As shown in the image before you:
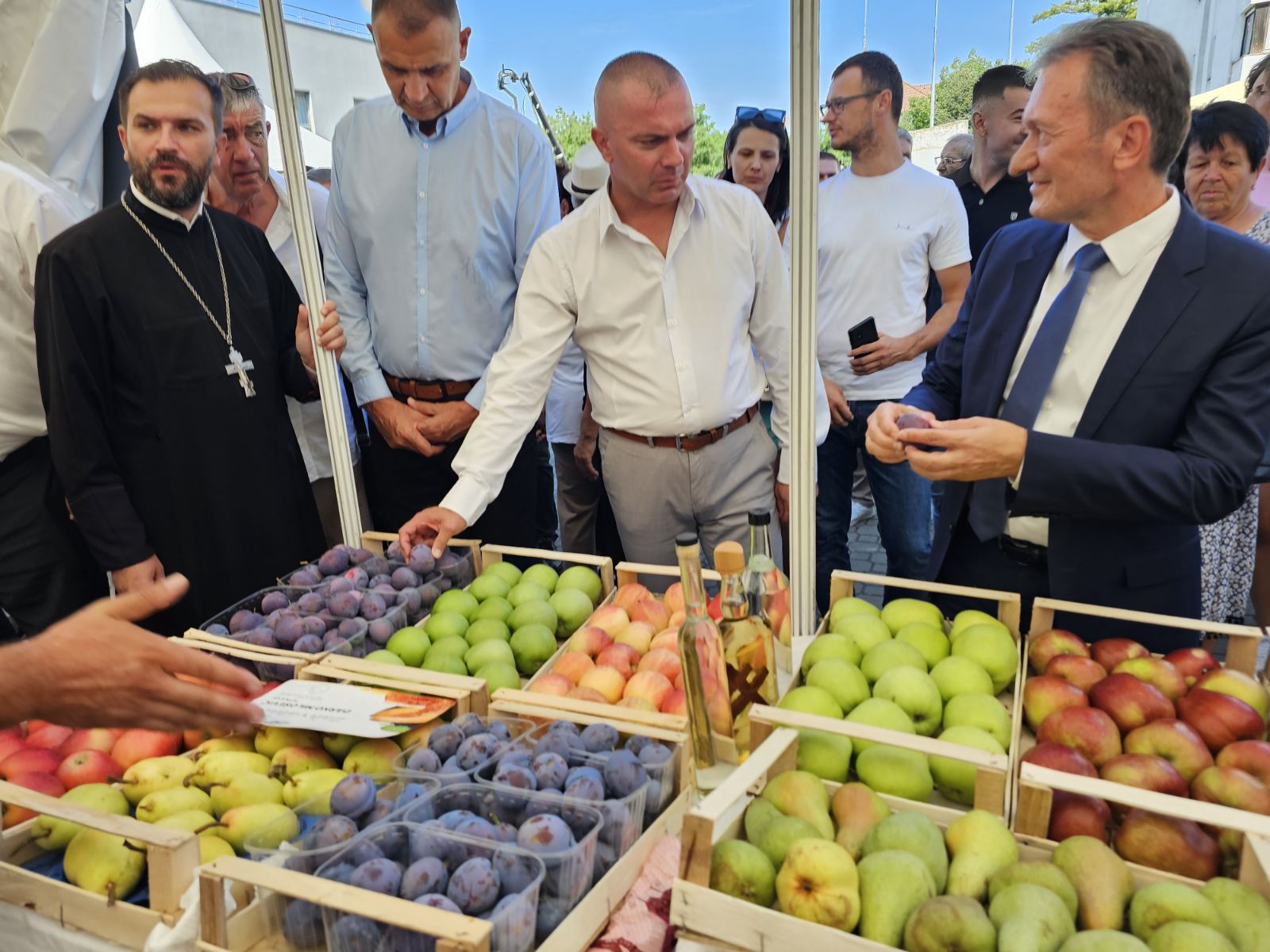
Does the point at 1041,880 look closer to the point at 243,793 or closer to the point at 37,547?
the point at 243,793

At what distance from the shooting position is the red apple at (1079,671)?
1407 millimetres

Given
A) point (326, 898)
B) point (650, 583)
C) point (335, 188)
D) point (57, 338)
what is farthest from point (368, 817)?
point (335, 188)

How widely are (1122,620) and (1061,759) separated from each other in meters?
0.66

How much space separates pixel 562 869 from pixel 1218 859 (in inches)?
30.3

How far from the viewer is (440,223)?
102 inches

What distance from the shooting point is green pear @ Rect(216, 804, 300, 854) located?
1101mm

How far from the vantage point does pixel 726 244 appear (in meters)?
2.31

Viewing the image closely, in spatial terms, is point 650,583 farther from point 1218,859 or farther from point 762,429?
point 1218,859

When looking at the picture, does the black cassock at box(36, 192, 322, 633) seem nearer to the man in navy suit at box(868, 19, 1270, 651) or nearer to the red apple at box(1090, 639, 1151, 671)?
the man in navy suit at box(868, 19, 1270, 651)

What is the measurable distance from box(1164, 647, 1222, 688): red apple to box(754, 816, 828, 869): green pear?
77 cm

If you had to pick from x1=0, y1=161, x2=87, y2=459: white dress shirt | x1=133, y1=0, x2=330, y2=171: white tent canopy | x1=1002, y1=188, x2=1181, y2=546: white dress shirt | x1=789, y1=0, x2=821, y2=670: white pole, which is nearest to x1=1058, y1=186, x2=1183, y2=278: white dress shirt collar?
x1=1002, y1=188, x2=1181, y2=546: white dress shirt

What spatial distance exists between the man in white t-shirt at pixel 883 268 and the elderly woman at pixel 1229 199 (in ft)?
2.63

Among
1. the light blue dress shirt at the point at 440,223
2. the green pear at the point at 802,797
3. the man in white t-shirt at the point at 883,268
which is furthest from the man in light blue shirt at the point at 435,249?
the green pear at the point at 802,797

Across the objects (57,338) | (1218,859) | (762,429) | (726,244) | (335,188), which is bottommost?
(1218,859)
